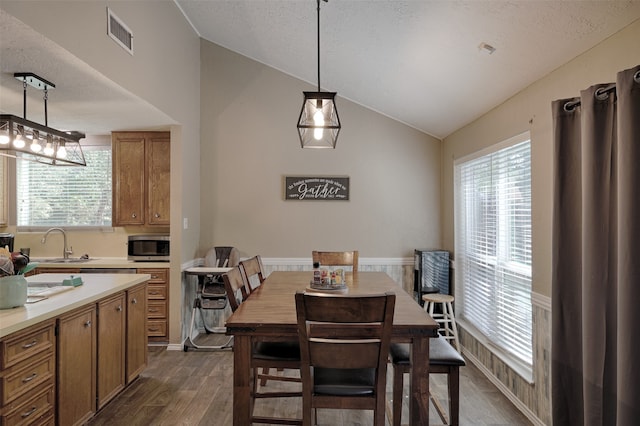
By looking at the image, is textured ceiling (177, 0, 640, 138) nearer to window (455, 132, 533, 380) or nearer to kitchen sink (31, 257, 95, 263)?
window (455, 132, 533, 380)

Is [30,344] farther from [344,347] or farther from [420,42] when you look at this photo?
[420,42]

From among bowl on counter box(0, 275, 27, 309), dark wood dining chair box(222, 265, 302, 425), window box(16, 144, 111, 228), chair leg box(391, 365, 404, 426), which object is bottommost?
chair leg box(391, 365, 404, 426)

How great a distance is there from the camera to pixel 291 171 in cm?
455

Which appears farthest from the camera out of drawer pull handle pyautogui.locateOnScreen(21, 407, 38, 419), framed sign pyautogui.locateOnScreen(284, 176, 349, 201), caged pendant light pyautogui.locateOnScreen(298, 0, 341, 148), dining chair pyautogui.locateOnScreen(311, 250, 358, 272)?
framed sign pyautogui.locateOnScreen(284, 176, 349, 201)

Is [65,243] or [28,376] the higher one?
[65,243]

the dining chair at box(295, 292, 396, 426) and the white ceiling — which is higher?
the white ceiling

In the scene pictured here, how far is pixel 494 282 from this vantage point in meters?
3.20

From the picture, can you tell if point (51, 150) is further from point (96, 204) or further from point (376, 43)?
point (376, 43)

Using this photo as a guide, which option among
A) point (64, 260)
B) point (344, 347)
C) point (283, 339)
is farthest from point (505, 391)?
point (64, 260)

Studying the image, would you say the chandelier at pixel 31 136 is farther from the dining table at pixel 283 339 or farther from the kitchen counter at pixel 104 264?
the dining table at pixel 283 339

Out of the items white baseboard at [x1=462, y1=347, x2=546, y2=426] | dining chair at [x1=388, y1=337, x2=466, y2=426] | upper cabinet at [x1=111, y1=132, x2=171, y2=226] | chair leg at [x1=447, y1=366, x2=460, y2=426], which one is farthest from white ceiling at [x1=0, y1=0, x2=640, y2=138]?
white baseboard at [x1=462, y1=347, x2=546, y2=426]

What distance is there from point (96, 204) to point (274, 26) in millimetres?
2970

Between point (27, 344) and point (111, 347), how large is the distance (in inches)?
32.6

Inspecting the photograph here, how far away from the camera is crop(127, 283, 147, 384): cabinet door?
294cm
